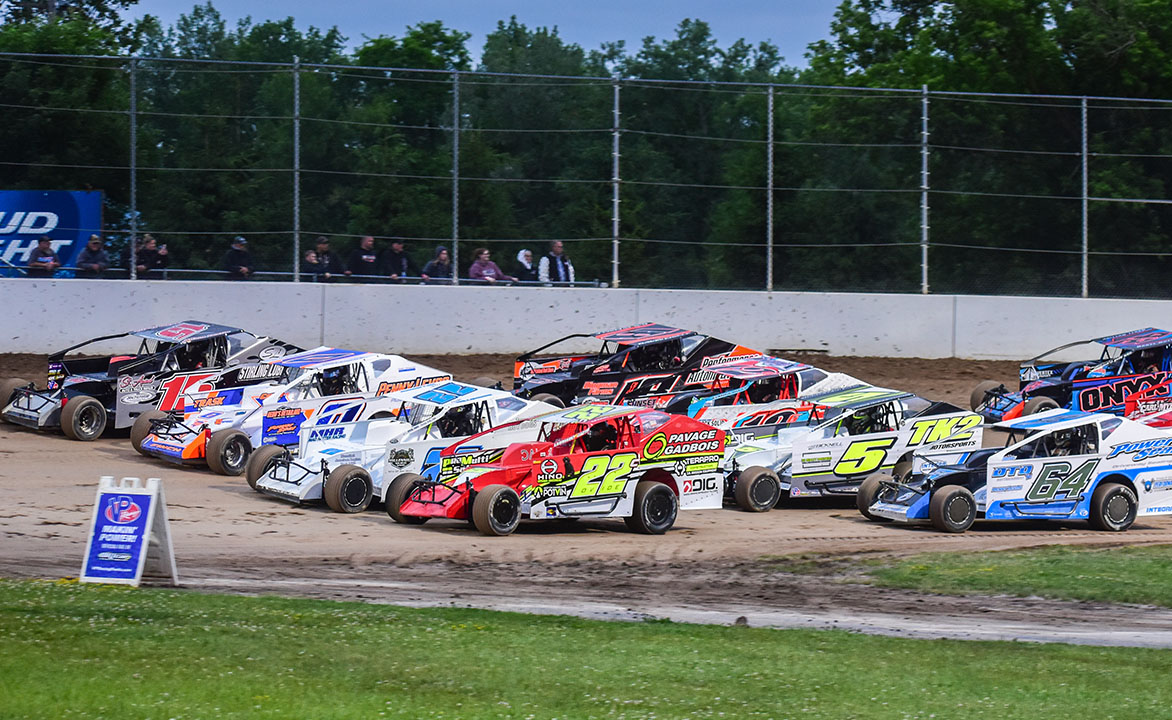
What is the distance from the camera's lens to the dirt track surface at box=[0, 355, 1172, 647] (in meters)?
12.0

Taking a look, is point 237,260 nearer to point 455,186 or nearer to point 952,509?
point 455,186

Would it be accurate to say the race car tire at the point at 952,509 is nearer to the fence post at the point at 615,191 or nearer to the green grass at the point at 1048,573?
the green grass at the point at 1048,573

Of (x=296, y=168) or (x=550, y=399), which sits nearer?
(x=550, y=399)

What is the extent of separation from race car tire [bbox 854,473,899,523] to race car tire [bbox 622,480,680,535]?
96.5 inches

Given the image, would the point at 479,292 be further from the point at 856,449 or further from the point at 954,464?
the point at 954,464

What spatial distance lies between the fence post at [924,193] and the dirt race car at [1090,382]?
4016 millimetres

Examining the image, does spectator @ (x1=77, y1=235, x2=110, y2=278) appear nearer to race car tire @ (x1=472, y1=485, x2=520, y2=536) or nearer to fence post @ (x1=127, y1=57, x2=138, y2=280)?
fence post @ (x1=127, y1=57, x2=138, y2=280)

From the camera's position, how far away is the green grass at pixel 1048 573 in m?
13.1

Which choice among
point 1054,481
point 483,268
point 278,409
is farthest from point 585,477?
point 483,268

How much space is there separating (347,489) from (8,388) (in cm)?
799

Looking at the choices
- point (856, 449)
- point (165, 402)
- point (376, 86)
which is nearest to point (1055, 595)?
point (856, 449)

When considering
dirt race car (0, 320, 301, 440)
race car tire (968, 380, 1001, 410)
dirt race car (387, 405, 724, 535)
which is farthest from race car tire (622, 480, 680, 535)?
race car tire (968, 380, 1001, 410)

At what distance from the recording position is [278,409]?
18.7m

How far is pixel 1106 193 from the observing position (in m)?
28.5
